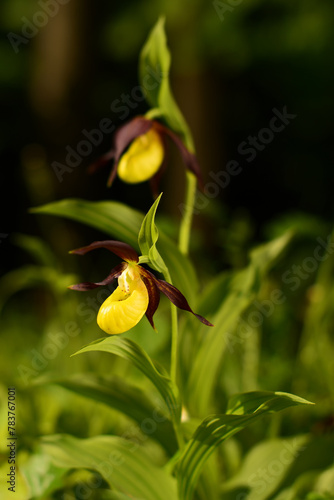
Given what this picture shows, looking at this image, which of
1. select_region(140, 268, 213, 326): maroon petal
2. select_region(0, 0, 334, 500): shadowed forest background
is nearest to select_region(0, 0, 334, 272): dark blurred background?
select_region(0, 0, 334, 500): shadowed forest background

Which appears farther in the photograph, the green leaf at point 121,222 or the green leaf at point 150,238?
the green leaf at point 121,222

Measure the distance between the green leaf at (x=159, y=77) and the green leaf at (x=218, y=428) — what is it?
1.75 feet

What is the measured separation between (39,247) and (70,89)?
2.06 m

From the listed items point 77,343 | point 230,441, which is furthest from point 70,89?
point 230,441

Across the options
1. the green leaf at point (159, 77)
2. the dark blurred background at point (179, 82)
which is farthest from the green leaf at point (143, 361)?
the dark blurred background at point (179, 82)

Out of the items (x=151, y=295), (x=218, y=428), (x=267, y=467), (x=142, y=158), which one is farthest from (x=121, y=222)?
(x=267, y=467)

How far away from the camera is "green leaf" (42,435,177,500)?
755 millimetres

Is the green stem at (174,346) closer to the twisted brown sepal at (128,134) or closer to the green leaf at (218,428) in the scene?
the green leaf at (218,428)

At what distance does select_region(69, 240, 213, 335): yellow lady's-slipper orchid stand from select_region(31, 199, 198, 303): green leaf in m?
0.22

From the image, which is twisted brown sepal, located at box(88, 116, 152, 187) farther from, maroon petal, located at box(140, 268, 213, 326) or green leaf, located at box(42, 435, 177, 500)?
green leaf, located at box(42, 435, 177, 500)

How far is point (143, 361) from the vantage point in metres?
0.63

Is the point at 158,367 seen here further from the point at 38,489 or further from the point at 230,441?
the point at 230,441

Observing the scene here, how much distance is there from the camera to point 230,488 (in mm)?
861

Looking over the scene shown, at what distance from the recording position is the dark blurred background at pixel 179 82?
9.47 ft
